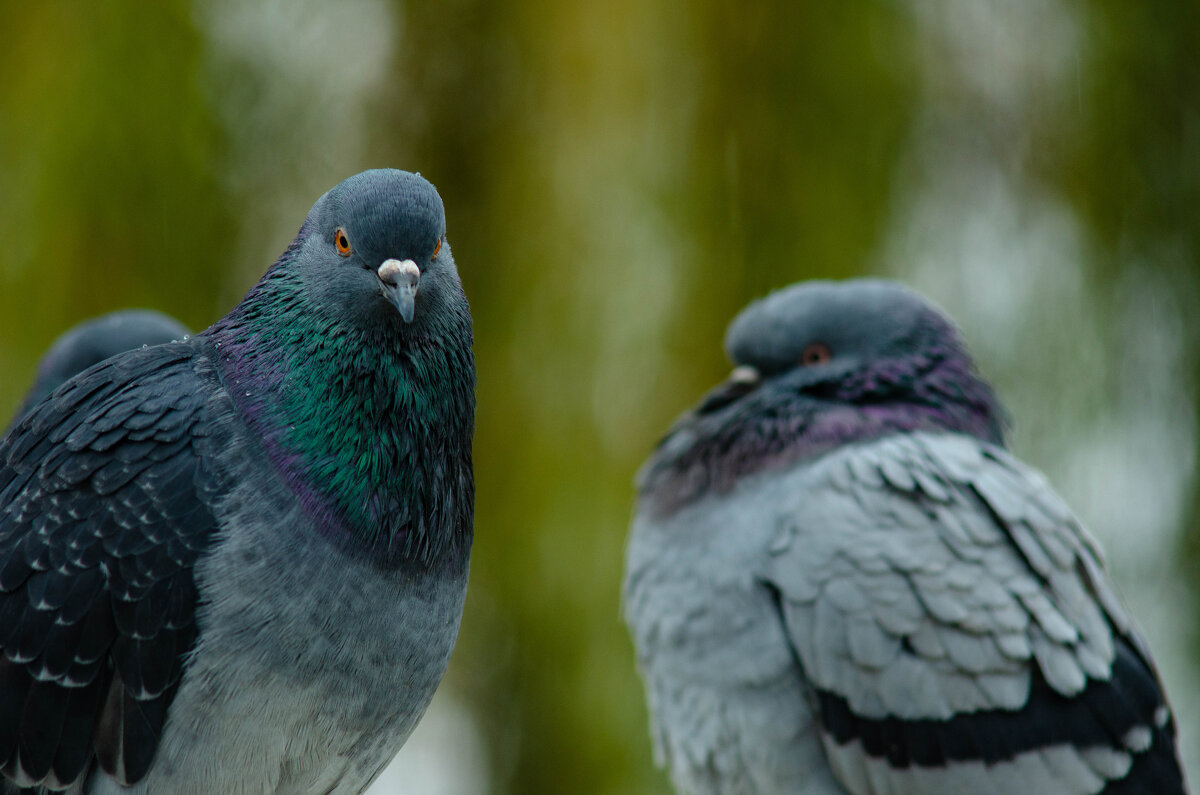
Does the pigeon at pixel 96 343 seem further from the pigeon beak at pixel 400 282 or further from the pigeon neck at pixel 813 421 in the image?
the pigeon neck at pixel 813 421

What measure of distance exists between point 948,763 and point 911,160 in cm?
339

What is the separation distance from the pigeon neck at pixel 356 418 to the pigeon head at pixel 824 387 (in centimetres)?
172

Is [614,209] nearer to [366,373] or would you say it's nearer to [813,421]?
A: [813,421]

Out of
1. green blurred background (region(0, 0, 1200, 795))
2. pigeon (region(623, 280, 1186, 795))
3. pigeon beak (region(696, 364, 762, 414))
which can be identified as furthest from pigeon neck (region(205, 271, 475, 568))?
green blurred background (region(0, 0, 1200, 795))

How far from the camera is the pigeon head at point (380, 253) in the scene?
1.92 metres

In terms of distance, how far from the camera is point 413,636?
76.4 inches

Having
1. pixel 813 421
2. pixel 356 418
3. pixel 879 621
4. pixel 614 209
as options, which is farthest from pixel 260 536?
pixel 614 209

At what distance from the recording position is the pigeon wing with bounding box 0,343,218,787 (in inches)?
71.4

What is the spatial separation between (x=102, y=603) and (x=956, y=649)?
2.18 meters

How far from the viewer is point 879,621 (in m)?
3.08

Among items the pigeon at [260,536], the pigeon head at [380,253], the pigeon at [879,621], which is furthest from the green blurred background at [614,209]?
the pigeon head at [380,253]

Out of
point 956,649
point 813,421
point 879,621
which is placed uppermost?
point 813,421

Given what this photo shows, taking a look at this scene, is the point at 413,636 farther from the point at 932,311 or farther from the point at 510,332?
the point at 510,332

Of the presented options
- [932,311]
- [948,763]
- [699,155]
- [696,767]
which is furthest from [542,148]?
[948,763]
